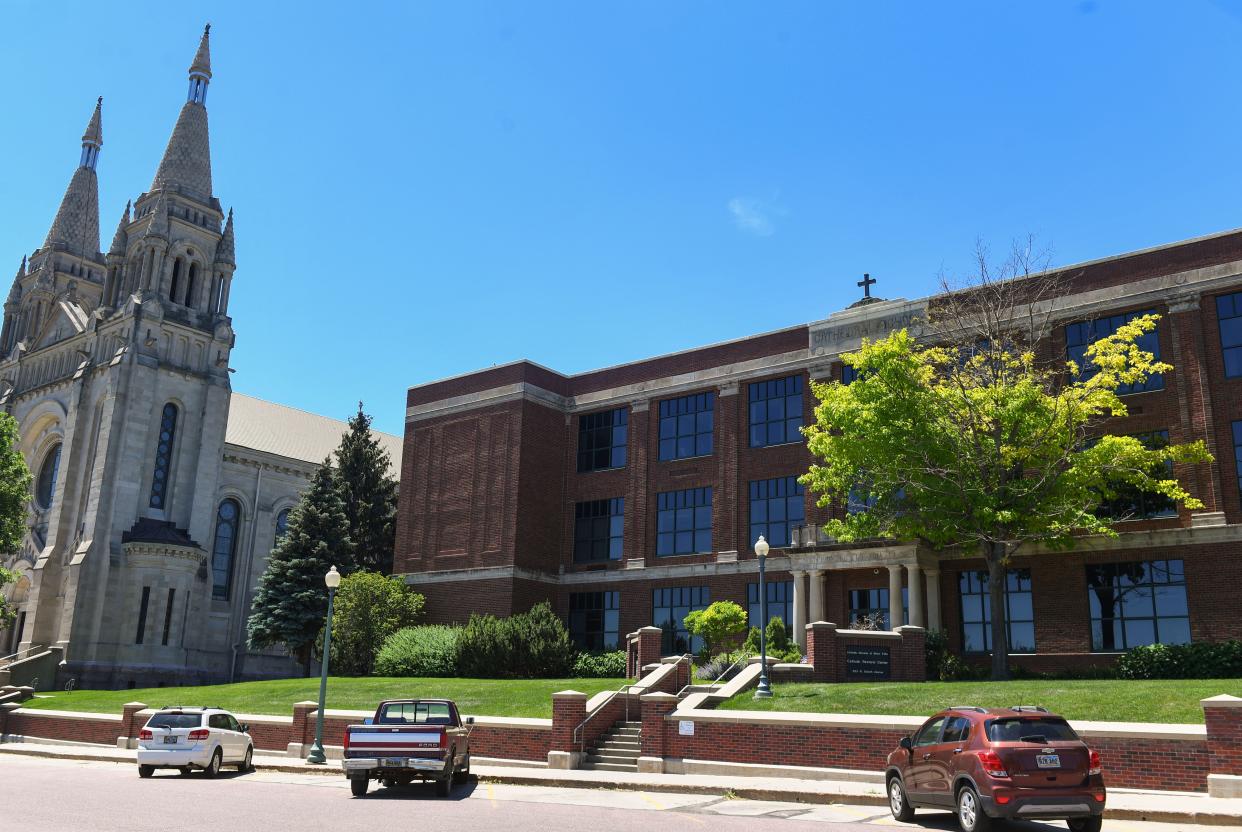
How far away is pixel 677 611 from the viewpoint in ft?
142

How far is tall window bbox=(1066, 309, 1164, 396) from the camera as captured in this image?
3372cm

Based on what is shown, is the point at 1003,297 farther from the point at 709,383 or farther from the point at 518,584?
the point at 518,584

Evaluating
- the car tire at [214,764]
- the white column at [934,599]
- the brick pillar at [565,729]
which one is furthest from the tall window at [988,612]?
the car tire at [214,764]

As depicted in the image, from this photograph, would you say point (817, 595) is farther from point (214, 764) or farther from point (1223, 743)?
point (214, 764)

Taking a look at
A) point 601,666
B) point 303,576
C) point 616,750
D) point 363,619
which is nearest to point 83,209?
point 303,576

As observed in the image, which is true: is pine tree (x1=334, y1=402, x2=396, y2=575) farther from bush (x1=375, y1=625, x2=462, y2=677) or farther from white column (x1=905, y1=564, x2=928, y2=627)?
white column (x1=905, y1=564, x2=928, y2=627)

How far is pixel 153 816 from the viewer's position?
14.1 metres

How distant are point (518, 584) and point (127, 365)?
29.1 meters

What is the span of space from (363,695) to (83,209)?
61079 mm

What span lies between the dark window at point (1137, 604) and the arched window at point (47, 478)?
5633cm

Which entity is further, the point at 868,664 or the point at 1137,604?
the point at 1137,604

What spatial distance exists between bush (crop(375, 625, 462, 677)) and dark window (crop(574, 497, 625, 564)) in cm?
724

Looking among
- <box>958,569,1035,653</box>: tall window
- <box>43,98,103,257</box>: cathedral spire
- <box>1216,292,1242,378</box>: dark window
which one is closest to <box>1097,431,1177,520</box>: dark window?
<box>1216,292,1242,378</box>: dark window

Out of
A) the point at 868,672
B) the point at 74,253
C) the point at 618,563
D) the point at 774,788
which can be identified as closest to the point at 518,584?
the point at 618,563
